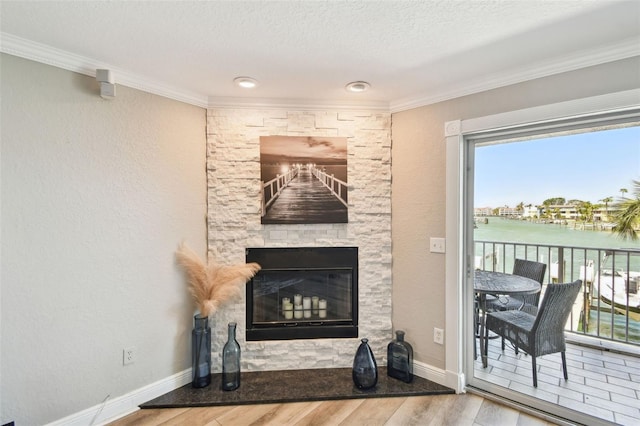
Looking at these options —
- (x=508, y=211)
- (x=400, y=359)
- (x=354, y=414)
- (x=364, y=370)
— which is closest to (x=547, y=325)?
(x=508, y=211)

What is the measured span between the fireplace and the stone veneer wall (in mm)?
64

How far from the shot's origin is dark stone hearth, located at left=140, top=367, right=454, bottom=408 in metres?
2.25

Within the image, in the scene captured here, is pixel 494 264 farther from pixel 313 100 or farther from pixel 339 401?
pixel 313 100

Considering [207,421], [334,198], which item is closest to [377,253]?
[334,198]

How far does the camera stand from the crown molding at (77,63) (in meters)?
1.74

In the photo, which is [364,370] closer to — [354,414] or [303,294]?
[354,414]

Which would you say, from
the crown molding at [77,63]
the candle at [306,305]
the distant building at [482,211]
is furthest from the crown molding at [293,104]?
the candle at [306,305]

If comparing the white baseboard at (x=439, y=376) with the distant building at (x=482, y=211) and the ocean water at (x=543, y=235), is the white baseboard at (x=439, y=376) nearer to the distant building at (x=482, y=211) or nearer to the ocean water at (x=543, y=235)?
the ocean water at (x=543, y=235)

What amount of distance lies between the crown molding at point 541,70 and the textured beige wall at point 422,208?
1.8 inches

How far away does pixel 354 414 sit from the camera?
2.13m

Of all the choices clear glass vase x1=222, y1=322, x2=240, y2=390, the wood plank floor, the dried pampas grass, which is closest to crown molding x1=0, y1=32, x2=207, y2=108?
the dried pampas grass

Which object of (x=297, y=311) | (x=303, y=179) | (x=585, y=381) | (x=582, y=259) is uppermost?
(x=303, y=179)

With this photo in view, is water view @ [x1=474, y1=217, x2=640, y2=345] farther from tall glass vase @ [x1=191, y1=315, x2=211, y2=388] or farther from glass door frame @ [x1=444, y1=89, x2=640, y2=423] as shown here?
tall glass vase @ [x1=191, y1=315, x2=211, y2=388]

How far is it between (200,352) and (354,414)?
4.13 feet
